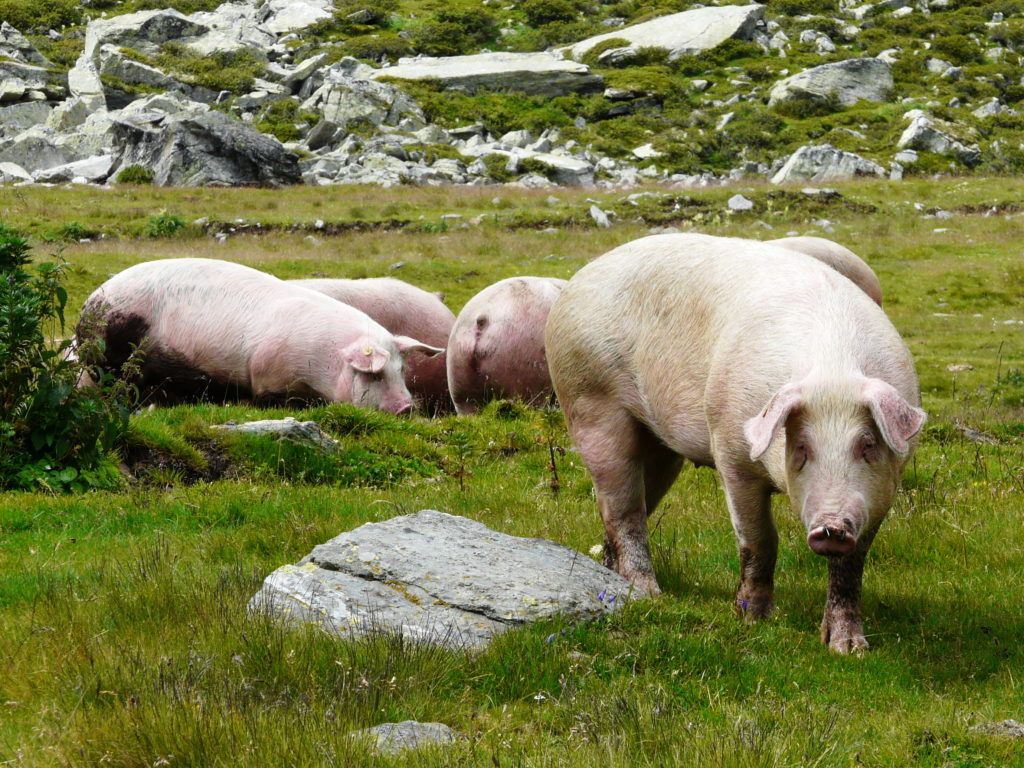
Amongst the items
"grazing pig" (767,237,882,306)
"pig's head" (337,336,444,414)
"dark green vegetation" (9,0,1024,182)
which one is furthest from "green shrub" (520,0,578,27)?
"pig's head" (337,336,444,414)

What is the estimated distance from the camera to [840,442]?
16.0ft

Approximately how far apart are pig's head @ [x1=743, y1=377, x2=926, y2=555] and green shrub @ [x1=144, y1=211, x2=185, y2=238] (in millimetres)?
25513

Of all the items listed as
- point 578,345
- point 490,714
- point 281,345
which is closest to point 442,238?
point 281,345

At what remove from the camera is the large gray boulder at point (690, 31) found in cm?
8300

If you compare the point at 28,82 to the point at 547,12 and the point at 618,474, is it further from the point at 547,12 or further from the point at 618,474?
the point at 618,474

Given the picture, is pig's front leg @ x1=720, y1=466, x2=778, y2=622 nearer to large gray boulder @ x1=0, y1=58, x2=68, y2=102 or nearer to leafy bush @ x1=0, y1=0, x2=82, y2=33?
large gray boulder @ x1=0, y1=58, x2=68, y2=102

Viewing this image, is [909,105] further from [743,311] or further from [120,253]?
[743,311]

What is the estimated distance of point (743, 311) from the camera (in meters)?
5.71

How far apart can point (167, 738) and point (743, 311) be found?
3545 mm

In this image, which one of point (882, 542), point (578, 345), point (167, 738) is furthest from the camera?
point (882, 542)

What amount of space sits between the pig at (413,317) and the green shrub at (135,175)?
2886cm

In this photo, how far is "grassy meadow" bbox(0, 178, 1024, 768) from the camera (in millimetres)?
3578

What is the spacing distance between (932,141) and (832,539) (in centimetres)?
5660

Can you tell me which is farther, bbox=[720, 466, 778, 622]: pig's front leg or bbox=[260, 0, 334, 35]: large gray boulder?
bbox=[260, 0, 334, 35]: large gray boulder
